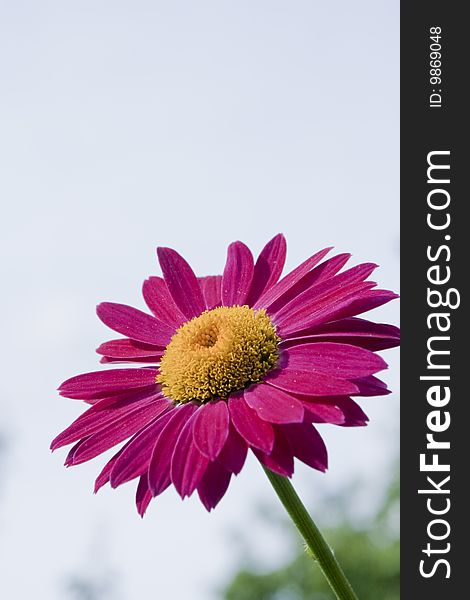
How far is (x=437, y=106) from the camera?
1.62m

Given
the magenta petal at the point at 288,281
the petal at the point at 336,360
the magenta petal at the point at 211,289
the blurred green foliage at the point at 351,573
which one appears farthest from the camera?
the blurred green foliage at the point at 351,573

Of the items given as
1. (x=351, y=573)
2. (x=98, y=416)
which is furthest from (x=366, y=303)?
(x=351, y=573)

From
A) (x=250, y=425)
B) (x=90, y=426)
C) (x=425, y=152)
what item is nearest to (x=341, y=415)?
(x=250, y=425)

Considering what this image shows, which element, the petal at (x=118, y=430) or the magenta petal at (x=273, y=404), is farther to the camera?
the petal at (x=118, y=430)

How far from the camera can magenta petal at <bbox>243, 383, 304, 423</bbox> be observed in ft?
3.43

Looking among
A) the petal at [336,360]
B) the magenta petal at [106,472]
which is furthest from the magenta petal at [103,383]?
the petal at [336,360]

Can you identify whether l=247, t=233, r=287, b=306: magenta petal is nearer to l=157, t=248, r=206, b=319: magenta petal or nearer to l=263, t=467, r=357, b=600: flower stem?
l=157, t=248, r=206, b=319: magenta petal

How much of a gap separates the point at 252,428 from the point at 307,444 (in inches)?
2.3

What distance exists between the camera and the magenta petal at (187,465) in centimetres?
103

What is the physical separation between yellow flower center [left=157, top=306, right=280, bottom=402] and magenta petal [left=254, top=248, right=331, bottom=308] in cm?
4

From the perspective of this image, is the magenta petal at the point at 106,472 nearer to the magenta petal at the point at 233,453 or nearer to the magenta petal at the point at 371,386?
the magenta petal at the point at 233,453

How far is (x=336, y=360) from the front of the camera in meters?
1.13

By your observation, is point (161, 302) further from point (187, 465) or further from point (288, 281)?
point (187, 465)

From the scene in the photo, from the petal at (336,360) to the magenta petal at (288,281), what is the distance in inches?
5.4
